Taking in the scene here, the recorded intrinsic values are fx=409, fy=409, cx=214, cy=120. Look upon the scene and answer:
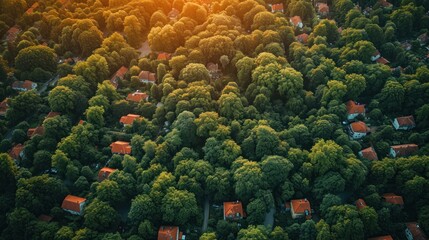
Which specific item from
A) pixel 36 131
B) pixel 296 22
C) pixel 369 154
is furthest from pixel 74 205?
pixel 296 22

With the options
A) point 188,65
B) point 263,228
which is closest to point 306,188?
point 263,228

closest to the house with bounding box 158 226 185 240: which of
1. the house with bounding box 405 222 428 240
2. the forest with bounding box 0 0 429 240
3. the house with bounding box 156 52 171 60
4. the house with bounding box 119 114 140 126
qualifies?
the forest with bounding box 0 0 429 240

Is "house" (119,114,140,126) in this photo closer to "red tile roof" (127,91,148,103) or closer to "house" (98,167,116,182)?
"red tile roof" (127,91,148,103)

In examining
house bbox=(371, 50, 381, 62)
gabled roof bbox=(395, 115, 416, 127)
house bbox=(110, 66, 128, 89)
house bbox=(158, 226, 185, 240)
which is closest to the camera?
house bbox=(158, 226, 185, 240)

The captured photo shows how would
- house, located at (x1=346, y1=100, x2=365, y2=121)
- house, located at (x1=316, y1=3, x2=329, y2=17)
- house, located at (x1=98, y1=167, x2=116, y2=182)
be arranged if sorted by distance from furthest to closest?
house, located at (x1=316, y1=3, x2=329, y2=17) < house, located at (x1=346, y1=100, x2=365, y2=121) < house, located at (x1=98, y1=167, x2=116, y2=182)

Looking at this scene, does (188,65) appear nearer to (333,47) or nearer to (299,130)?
(299,130)

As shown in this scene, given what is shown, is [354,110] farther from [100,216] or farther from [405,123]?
[100,216]

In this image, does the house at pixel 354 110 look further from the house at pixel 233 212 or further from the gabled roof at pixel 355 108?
the house at pixel 233 212
